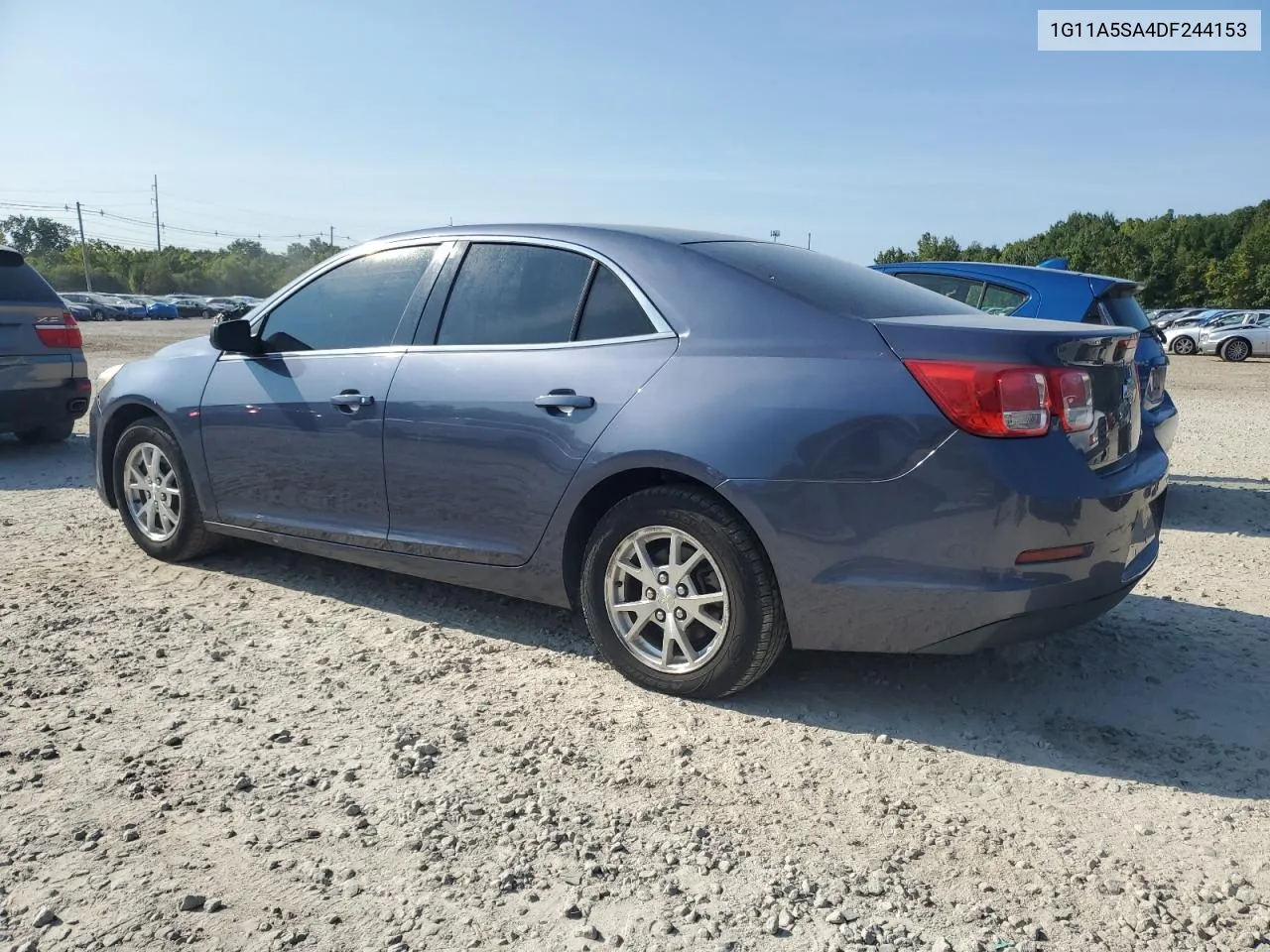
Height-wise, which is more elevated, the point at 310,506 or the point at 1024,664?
the point at 310,506

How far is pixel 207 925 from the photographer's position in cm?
242

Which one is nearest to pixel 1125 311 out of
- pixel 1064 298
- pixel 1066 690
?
pixel 1064 298

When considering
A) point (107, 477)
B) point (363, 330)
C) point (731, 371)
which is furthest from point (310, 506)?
point (731, 371)

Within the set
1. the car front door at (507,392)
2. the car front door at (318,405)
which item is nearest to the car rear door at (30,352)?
the car front door at (318,405)

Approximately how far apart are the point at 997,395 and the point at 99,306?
224 ft

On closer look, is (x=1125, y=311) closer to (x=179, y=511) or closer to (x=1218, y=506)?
(x=1218, y=506)

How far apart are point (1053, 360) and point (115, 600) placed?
13.3ft

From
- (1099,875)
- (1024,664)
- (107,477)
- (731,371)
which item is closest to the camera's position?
(1099,875)

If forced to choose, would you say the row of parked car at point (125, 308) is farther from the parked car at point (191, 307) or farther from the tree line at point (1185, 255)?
the tree line at point (1185, 255)

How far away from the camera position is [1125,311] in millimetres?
7137

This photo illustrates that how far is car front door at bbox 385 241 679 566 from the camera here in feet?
12.6

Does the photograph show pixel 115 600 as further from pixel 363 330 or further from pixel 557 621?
pixel 557 621

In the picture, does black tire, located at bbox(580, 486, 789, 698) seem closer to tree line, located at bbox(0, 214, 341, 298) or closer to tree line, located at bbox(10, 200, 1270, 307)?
tree line, located at bbox(10, 200, 1270, 307)

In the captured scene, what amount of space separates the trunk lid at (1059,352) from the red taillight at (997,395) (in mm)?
22
